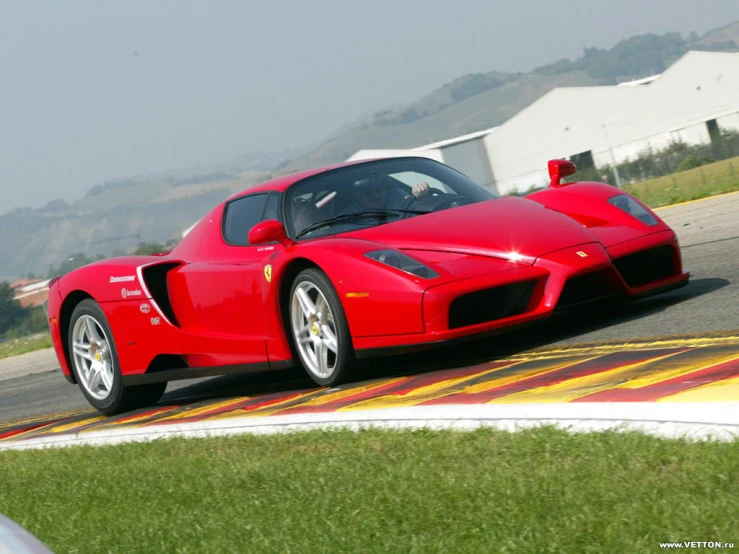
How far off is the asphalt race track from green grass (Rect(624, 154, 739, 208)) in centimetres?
871

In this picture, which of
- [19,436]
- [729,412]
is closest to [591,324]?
[729,412]

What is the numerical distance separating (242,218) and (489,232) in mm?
1849

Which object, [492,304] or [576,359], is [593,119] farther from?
[576,359]

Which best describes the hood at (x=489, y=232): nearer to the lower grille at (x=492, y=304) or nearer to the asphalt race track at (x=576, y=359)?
the lower grille at (x=492, y=304)

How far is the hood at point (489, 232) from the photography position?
232 inches

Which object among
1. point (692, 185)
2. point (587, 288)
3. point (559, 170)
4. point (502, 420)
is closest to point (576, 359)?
point (587, 288)

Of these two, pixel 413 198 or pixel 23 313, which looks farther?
pixel 23 313

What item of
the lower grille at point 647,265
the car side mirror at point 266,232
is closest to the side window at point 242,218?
the car side mirror at point 266,232

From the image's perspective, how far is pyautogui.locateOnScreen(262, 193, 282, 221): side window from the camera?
6843mm

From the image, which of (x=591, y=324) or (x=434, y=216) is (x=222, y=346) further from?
(x=591, y=324)

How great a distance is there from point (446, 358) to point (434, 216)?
83 centimetres

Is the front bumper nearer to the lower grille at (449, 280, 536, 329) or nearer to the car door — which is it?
the lower grille at (449, 280, 536, 329)

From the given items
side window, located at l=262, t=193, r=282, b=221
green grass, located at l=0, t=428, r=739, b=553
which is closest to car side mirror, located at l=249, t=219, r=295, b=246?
side window, located at l=262, t=193, r=282, b=221

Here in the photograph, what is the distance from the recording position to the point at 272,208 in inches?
271
